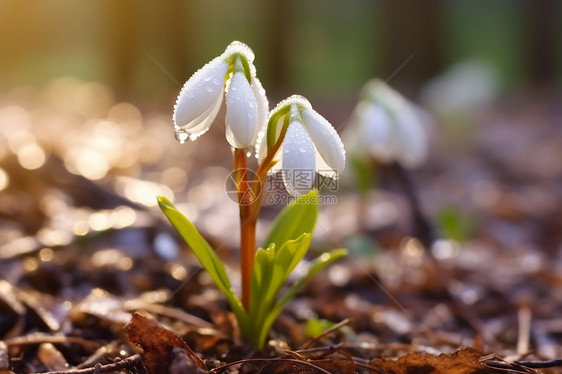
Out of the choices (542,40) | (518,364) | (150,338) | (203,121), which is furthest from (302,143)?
(542,40)

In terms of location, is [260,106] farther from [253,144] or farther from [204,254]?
[204,254]

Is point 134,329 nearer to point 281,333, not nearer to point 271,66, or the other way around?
point 281,333

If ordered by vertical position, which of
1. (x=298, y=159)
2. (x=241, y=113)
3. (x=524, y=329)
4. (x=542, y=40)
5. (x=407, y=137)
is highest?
(x=542, y=40)

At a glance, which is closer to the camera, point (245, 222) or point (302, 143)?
point (302, 143)

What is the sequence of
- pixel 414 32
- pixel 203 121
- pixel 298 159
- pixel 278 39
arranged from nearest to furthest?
pixel 298 159 → pixel 203 121 → pixel 414 32 → pixel 278 39

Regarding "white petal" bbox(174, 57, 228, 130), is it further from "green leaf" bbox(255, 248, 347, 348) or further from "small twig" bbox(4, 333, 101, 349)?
"small twig" bbox(4, 333, 101, 349)

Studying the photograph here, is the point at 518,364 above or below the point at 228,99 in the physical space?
below
